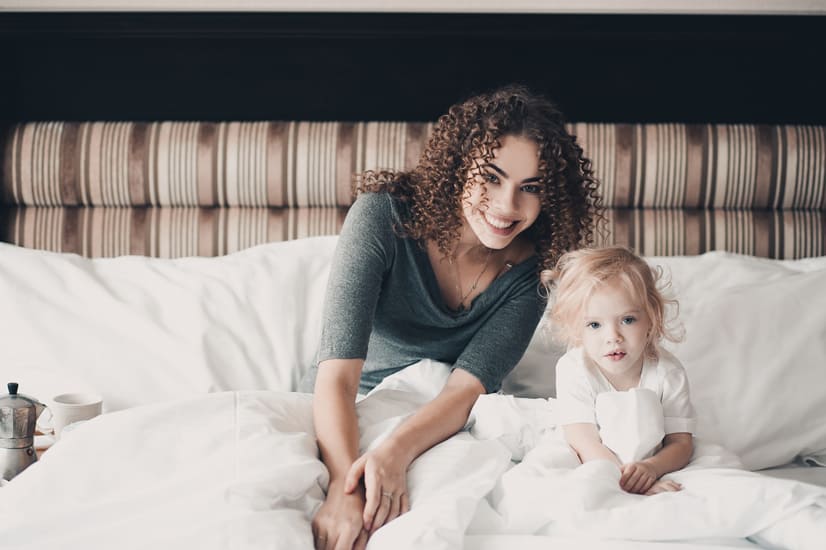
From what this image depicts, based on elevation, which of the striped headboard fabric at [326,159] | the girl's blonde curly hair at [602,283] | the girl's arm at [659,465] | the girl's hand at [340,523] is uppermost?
the striped headboard fabric at [326,159]

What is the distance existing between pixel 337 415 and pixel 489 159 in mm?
453

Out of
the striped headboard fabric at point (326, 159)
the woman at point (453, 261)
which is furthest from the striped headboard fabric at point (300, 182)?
the woman at point (453, 261)

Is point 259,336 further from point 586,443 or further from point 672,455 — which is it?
point 672,455

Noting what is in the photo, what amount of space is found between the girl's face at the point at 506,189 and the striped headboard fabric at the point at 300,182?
599 mm

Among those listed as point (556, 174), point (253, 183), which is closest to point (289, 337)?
point (253, 183)

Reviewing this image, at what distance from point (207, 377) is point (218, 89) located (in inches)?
32.5

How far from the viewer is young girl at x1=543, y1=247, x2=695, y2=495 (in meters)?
1.07

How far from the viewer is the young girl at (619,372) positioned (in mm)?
1073

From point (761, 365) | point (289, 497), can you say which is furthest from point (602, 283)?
point (289, 497)

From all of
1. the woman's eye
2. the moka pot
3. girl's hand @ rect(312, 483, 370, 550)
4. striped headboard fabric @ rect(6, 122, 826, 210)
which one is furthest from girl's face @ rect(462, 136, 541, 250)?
the moka pot

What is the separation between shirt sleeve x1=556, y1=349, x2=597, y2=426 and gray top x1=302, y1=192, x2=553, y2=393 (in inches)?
5.7

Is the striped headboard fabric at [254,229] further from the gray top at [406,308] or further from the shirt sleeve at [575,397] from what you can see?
the shirt sleeve at [575,397]

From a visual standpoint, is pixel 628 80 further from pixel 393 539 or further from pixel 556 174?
pixel 393 539

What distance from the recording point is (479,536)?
95 centimetres
